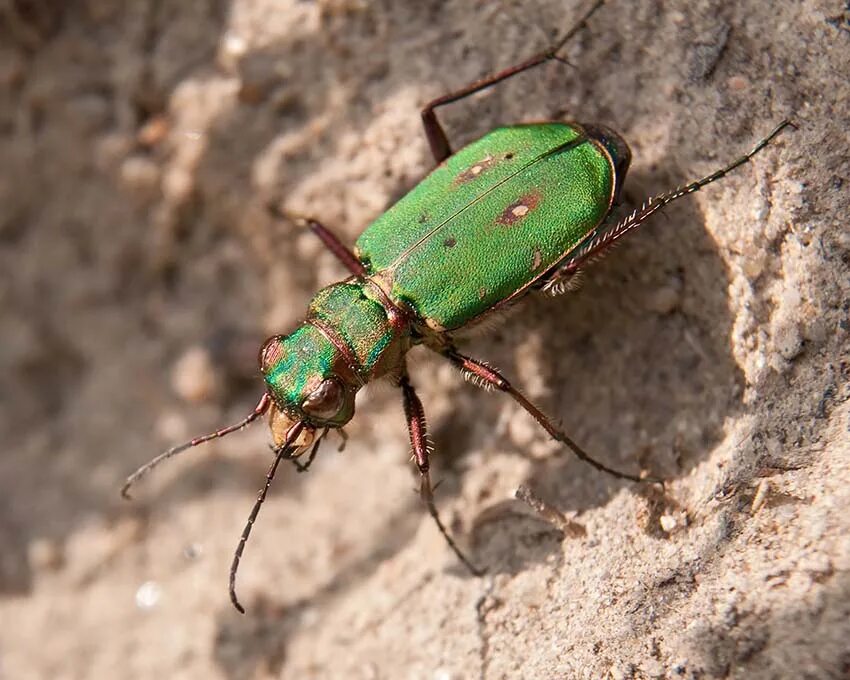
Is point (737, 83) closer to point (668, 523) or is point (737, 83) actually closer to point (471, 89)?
point (471, 89)

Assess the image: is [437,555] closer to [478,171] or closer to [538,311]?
[538,311]

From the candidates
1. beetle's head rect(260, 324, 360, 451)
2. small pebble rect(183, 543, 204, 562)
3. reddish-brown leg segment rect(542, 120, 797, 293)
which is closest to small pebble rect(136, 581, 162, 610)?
small pebble rect(183, 543, 204, 562)

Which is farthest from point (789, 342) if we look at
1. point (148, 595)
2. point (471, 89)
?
point (148, 595)

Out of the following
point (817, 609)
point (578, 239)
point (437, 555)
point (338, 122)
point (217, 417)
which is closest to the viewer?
point (817, 609)

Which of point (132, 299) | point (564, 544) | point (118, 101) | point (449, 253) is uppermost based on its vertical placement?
point (118, 101)

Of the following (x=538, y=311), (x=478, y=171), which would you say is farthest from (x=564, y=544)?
(x=478, y=171)

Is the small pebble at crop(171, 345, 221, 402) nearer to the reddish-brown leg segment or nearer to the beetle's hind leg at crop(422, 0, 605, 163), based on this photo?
the beetle's hind leg at crop(422, 0, 605, 163)
